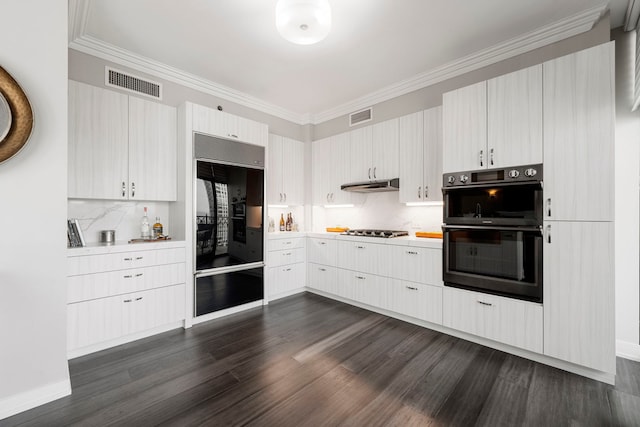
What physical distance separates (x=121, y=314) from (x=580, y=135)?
4.26 m

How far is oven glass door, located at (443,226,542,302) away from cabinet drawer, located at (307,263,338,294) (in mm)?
1601

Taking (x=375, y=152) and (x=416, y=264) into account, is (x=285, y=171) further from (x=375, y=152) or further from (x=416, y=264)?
(x=416, y=264)

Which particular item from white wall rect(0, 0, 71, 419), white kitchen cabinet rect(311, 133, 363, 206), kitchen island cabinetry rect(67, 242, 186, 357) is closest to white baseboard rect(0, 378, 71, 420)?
white wall rect(0, 0, 71, 419)

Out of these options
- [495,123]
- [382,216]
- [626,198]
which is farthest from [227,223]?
[626,198]

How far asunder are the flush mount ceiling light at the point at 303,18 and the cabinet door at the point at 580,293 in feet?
7.81

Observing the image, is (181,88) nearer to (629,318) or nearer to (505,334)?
(505,334)

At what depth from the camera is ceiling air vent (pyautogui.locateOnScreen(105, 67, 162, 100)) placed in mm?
2937

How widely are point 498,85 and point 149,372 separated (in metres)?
3.88

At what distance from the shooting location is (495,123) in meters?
2.58

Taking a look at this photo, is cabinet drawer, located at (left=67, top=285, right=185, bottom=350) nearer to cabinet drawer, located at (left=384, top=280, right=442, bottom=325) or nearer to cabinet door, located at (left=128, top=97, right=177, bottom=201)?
cabinet door, located at (left=128, top=97, right=177, bottom=201)

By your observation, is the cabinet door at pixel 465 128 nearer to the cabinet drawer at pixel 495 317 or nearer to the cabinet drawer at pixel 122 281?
the cabinet drawer at pixel 495 317

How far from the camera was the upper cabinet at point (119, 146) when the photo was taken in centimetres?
270

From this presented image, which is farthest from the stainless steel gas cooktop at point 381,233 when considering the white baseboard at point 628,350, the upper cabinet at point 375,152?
the white baseboard at point 628,350

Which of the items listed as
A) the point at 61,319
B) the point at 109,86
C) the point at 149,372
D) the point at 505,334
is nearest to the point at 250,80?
the point at 109,86
